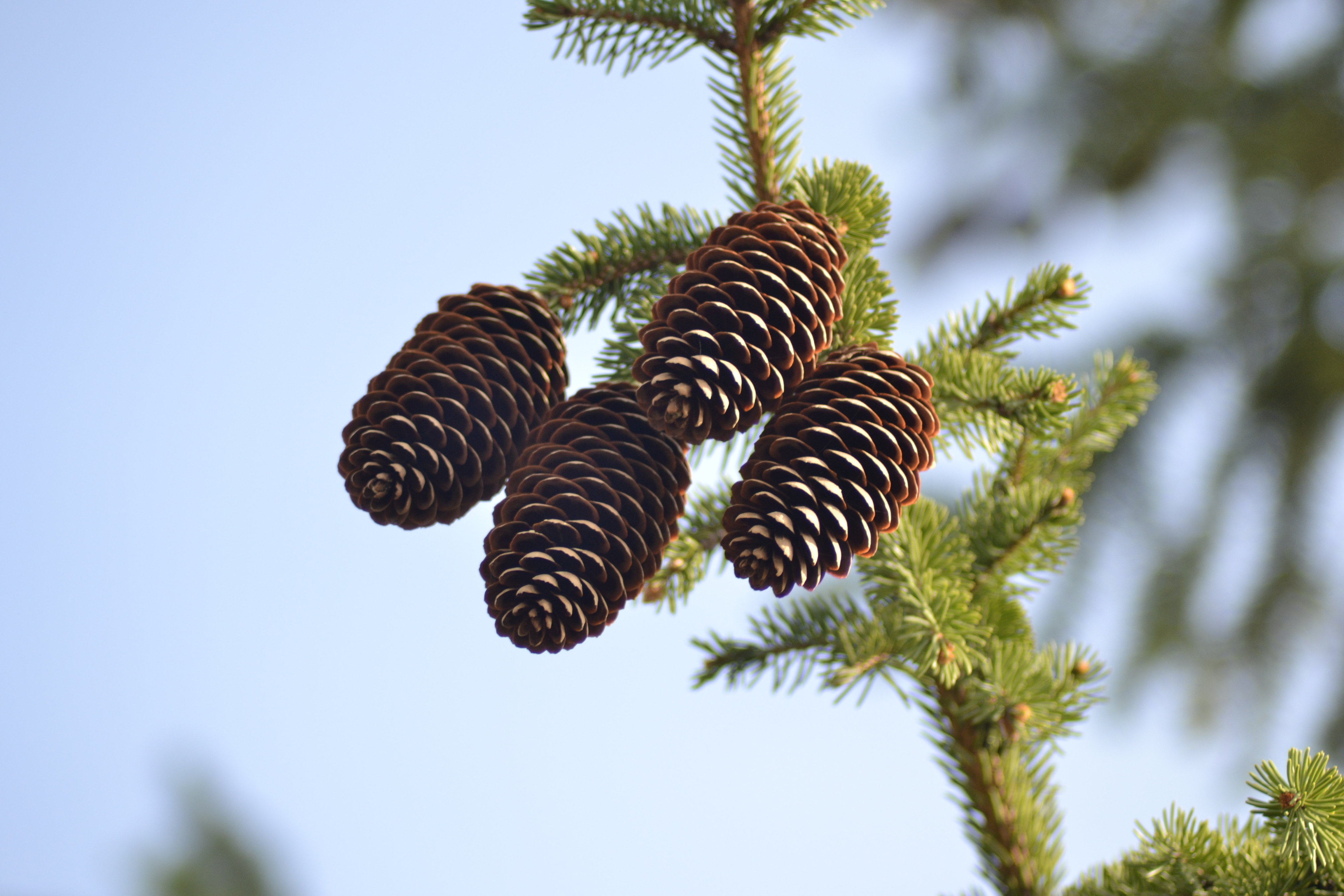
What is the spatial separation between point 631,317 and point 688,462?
19 centimetres

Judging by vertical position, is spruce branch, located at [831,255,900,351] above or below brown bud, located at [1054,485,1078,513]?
above

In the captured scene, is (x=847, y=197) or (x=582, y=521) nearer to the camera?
(x=582, y=521)

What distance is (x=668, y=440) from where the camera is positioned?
0.70 meters

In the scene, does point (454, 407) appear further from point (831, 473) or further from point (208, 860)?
point (208, 860)

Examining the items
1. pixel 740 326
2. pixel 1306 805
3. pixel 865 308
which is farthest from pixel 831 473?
pixel 1306 805

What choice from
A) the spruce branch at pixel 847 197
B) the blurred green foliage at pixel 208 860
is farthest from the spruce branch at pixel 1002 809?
the blurred green foliage at pixel 208 860

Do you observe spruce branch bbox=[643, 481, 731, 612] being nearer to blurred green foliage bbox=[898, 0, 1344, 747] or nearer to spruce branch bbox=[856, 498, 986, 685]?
spruce branch bbox=[856, 498, 986, 685]

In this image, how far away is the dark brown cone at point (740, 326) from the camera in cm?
61

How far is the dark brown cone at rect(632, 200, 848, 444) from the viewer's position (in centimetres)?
61

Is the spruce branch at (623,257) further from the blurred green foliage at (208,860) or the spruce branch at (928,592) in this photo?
the blurred green foliage at (208,860)

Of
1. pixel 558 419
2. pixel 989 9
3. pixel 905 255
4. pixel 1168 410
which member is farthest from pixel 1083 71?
pixel 558 419

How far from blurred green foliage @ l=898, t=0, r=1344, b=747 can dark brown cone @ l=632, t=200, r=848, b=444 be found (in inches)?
63.4

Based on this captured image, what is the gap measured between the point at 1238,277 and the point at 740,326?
1723 mm

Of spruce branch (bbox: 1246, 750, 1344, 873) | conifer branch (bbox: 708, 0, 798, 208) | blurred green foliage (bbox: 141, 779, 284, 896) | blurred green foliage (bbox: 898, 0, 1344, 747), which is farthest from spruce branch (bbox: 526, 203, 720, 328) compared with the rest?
blurred green foliage (bbox: 898, 0, 1344, 747)
